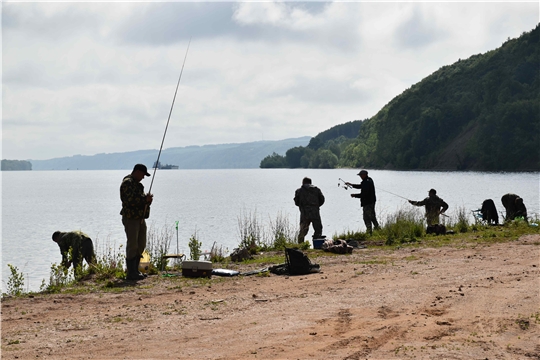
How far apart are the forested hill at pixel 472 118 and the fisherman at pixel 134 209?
93728 millimetres

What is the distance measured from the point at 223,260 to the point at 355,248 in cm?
346

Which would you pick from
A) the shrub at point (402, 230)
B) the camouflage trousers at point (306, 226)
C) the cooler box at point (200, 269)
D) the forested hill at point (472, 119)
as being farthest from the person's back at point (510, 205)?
the forested hill at point (472, 119)

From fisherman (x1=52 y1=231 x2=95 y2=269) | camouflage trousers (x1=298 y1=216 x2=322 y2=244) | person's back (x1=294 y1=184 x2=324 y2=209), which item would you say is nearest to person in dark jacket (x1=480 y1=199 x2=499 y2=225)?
camouflage trousers (x1=298 y1=216 x2=322 y2=244)

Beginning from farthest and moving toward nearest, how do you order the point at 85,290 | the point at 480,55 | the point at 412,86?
1. the point at 412,86
2. the point at 480,55
3. the point at 85,290

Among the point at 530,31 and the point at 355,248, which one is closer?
the point at 355,248

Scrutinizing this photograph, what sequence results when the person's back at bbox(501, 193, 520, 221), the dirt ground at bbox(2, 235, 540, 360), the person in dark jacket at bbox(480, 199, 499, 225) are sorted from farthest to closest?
the person's back at bbox(501, 193, 520, 221) < the person in dark jacket at bbox(480, 199, 499, 225) < the dirt ground at bbox(2, 235, 540, 360)

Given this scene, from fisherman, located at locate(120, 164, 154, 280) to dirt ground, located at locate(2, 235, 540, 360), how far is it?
2.35 feet

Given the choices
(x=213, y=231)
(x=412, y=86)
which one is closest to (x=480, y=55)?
(x=412, y=86)

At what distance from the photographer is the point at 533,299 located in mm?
8195

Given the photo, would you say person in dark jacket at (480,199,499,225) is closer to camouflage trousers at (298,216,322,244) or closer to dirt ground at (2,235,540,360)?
camouflage trousers at (298,216,322,244)

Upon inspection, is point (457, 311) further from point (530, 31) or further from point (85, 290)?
point (530, 31)

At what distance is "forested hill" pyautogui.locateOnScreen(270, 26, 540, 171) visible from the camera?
99125 millimetres

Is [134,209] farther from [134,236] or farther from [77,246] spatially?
[77,246]

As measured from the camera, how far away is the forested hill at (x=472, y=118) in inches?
3903
